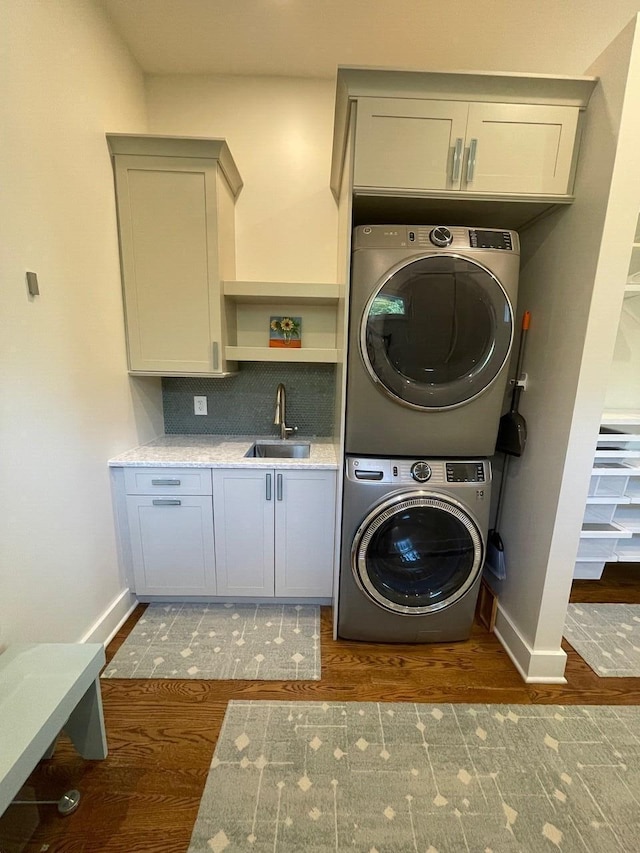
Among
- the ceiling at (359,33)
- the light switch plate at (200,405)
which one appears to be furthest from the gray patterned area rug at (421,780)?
the ceiling at (359,33)

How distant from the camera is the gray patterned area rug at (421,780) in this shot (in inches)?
41.5

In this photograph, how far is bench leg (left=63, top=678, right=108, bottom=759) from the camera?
1.18 m

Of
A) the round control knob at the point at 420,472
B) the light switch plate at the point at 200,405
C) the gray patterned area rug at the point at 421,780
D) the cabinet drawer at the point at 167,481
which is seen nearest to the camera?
the gray patterned area rug at the point at 421,780

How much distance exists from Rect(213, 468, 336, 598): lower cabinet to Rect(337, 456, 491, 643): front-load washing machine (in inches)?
10.1

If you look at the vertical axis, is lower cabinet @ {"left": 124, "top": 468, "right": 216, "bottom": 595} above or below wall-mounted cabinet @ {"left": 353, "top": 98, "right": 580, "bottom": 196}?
below

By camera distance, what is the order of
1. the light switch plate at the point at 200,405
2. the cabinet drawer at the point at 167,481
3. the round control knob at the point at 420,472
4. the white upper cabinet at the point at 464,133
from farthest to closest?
the light switch plate at the point at 200,405 → the cabinet drawer at the point at 167,481 → the round control knob at the point at 420,472 → the white upper cabinet at the point at 464,133

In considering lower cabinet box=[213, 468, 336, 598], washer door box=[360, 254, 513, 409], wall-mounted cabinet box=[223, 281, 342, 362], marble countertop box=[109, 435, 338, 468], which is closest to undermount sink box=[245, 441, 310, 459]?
marble countertop box=[109, 435, 338, 468]

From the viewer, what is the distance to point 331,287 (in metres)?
1.95

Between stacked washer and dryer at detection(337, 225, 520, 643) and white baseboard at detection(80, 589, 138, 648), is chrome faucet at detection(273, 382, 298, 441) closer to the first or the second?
stacked washer and dryer at detection(337, 225, 520, 643)

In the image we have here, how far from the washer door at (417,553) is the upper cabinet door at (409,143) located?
127 centimetres

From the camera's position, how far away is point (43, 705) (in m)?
0.98

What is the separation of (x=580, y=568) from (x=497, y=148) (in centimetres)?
243

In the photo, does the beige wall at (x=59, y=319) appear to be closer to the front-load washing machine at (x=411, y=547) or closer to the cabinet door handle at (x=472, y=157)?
the front-load washing machine at (x=411, y=547)

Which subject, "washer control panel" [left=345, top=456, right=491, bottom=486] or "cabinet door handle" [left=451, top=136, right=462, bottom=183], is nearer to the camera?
"cabinet door handle" [left=451, top=136, right=462, bottom=183]
